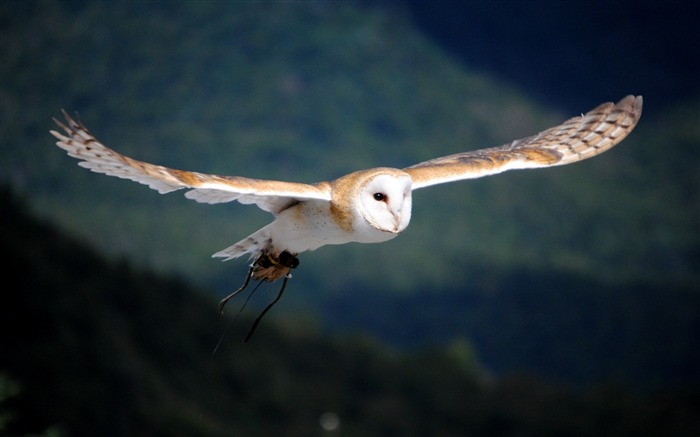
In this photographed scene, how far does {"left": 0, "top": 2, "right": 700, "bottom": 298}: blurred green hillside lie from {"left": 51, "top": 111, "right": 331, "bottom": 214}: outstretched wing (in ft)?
17.0

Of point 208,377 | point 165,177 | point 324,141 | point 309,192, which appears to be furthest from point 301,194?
point 324,141

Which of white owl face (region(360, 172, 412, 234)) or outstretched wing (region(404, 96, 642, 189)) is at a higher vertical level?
outstretched wing (region(404, 96, 642, 189))

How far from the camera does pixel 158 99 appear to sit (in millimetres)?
10828

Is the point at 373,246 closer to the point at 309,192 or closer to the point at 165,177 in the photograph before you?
the point at 309,192

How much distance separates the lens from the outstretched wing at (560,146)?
4.12 m

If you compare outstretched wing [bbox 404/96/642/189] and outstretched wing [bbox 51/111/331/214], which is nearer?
outstretched wing [bbox 51/111/331/214]

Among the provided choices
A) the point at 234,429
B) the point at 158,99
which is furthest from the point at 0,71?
the point at 234,429

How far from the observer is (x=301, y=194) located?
11.4 ft

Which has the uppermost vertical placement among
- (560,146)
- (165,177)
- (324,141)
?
(324,141)

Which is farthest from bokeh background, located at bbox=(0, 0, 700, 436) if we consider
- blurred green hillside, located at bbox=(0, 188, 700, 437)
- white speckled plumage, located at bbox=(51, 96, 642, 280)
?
white speckled plumage, located at bbox=(51, 96, 642, 280)

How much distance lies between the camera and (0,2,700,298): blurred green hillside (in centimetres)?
987

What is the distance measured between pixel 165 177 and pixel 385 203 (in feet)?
2.49

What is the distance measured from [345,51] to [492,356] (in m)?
4.45

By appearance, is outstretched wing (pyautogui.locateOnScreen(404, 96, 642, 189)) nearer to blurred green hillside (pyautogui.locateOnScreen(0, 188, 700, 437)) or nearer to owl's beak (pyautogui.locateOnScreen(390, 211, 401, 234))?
owl's beak (pyautogui.locateOnScreen(390, 211, 401, 234))
